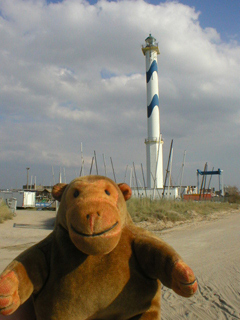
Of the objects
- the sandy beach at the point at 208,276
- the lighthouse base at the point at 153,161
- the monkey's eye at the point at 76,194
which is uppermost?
the lighthouse base at the point at 153,161

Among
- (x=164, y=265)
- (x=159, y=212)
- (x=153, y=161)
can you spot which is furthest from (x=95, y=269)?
(x=153, y=161)

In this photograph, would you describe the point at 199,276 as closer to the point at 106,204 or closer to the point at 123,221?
the point at 123,221

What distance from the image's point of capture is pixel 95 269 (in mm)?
1933

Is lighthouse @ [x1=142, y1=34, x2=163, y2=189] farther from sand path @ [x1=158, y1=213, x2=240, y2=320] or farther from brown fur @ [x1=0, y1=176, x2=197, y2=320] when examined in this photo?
brown fur @ [x1=0, y1=176, x2=197, y2=320]

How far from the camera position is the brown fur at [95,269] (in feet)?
Answer: 5.76

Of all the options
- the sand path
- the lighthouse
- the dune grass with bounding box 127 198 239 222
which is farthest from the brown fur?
the lighthouse

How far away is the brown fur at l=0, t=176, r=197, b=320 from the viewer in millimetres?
1756

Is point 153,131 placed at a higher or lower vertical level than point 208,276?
higher

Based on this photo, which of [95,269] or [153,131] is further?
[153,131]

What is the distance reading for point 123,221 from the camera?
212 centimetres

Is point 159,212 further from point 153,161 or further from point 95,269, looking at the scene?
point 153,161

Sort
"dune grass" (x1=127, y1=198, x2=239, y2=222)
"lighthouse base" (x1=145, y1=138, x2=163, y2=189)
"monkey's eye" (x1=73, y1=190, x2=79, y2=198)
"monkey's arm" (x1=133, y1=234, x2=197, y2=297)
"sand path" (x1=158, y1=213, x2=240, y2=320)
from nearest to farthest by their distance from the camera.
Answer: "monkey's arm" (x1=133, y1=234, x2=197, y2=297), "monkey's eye" (x1=73, y1=190, x2=79, y2=198), "sand path" (x1=158, y1=213, x2=240, y2=320), "dune grass" (x1=127, y1=198, x2=239, y2=222), "lighthouse base" (x1=145, y1=138, x2=163, y2=189)

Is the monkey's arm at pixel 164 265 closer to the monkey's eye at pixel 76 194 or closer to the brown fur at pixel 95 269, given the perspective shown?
the brown fur at pixel 95 269

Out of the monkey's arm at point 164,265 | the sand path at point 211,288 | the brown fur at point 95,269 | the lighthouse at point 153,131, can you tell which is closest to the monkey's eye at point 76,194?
the brown fur at point 95,269
